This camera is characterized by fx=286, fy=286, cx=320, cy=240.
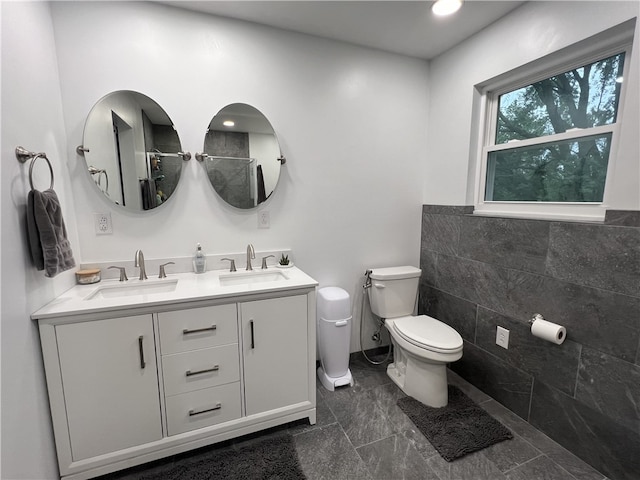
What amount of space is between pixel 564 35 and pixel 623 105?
17.9 inches

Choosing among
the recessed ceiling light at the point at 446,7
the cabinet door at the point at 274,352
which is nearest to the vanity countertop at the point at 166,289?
the cabinet door at the point at 274,352

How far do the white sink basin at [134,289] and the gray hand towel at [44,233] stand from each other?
0.33 metres

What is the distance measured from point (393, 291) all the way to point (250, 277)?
1.05m

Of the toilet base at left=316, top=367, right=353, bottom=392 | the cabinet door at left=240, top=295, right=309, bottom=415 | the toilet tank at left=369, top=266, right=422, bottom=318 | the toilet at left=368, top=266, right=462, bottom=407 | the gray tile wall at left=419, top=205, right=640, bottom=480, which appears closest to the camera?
the gray tile wall at left=419, top=205, right=640, bottom=480

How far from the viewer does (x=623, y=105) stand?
131 centimetres

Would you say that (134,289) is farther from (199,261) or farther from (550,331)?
(550,331)

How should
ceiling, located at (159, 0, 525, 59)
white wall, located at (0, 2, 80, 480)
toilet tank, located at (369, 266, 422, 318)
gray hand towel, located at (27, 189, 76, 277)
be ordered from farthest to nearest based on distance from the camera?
toilet tank, located at (369, 266, 422, 318) → ceiling, located at (159, 0, 525, 59) → gray hand towel, located at (27, 189, 76, 277) → white wall, located at (0, 2, 80, 480)

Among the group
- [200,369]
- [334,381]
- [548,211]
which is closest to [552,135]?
[548,211]

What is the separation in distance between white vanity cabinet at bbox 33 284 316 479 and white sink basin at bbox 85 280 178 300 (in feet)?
1.07

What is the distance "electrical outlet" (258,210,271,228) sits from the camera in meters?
1.91

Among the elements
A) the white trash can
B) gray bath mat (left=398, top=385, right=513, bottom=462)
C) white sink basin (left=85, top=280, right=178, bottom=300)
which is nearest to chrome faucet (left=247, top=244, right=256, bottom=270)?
white sink basin (left=85, top=280, right=178, bottom=300)

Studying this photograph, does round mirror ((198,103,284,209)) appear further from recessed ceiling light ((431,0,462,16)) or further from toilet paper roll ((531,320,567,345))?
toilet paper roll ((531,320,567,345))

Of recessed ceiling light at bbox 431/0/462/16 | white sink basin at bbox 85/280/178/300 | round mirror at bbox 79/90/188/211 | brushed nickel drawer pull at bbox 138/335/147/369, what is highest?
recessed ceiling light at bbox 431/0/462/16

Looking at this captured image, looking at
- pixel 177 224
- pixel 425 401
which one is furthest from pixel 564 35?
pixel 177 224
